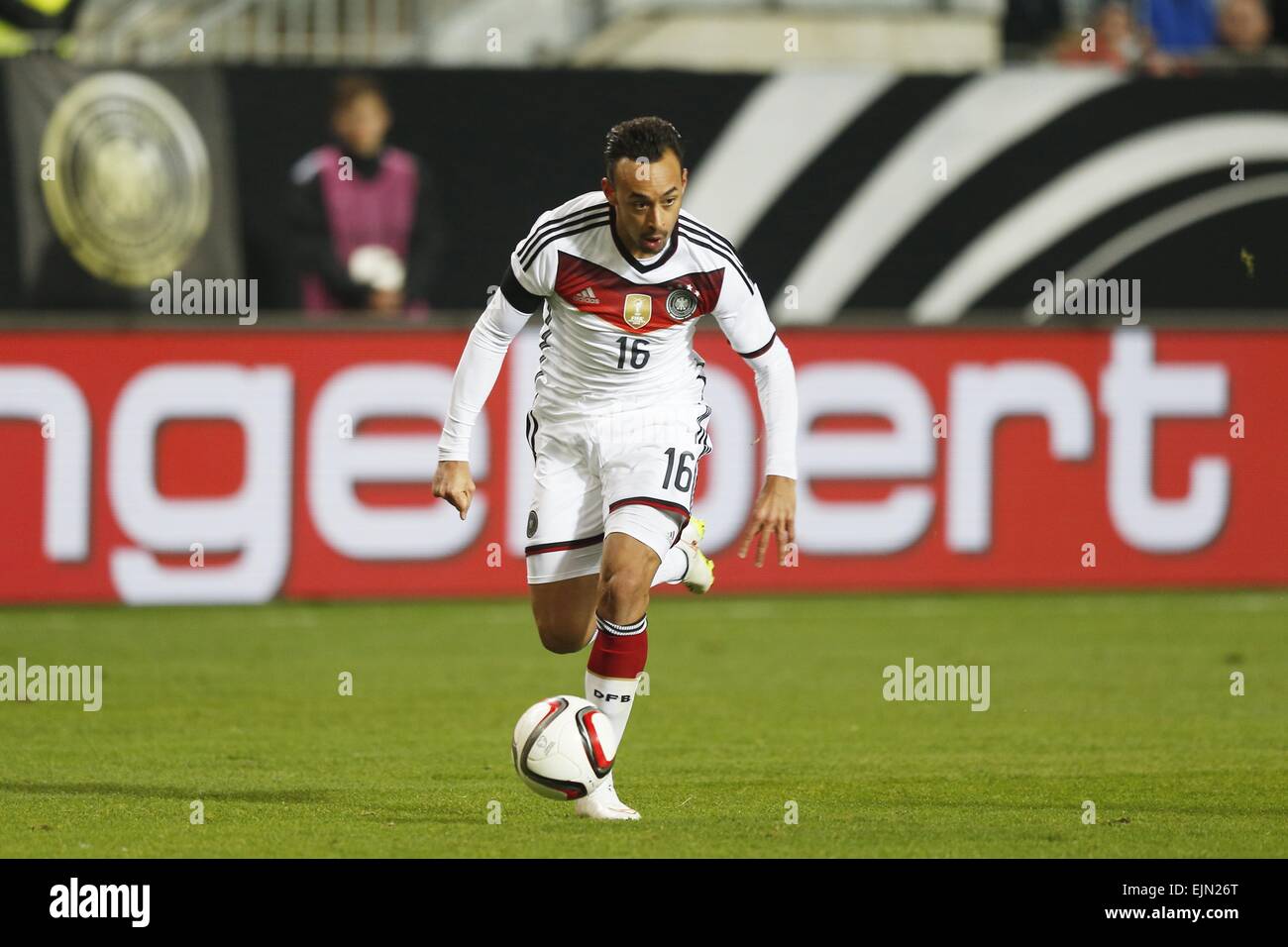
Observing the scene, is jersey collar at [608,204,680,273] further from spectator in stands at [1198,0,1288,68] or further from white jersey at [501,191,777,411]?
spectator in stands at [1198,0,1288,68]

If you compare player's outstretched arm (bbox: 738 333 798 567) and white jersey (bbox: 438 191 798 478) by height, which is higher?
white jersey (bbox: 438 191 798 478)

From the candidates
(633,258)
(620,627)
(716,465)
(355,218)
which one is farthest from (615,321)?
(355,218)

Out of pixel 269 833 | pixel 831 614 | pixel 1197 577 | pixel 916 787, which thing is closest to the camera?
pixel 269 833

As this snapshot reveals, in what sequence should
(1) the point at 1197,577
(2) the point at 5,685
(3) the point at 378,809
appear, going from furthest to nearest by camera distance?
(1) the point at 1197,577 < (2) the point at 5,685 < (3) the point at 378,809

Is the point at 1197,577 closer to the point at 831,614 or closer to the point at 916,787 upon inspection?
the point at 831,614

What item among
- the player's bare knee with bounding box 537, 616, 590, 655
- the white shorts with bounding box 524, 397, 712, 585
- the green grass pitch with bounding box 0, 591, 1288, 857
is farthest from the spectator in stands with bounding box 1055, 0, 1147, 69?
the player's bare knee with bounding box 537, 616, 590, 655

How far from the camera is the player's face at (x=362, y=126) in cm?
1526

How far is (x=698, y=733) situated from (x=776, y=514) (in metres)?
2.53

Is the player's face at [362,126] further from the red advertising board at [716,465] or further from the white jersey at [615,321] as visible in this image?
the white jersey at [615,321]

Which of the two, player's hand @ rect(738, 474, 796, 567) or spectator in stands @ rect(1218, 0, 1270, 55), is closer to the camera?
player's hand @ rect(738, 474, 796, 567)

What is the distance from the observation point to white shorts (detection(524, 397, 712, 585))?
7.42 m

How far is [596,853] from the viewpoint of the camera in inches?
252

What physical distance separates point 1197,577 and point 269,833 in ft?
32.8
